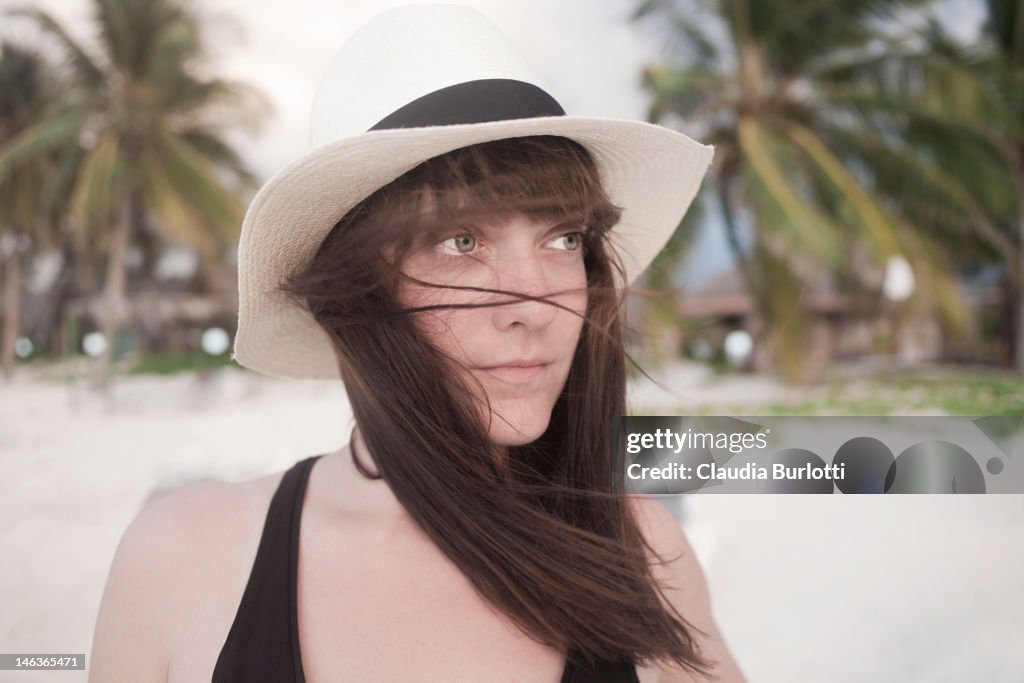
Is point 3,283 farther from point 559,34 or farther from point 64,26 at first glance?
→ point 559,34

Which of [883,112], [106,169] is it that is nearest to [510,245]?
[883,112]

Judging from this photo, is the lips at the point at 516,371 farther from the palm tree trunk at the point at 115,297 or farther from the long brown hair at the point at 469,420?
the palm tree trunk at the point at 115,297

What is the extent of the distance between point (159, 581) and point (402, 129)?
2.05 feet

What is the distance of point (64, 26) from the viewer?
9141 millimetres

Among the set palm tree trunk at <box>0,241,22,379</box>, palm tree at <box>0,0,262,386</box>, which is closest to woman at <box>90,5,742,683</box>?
palm tree at <box>0,0,262,386</box>

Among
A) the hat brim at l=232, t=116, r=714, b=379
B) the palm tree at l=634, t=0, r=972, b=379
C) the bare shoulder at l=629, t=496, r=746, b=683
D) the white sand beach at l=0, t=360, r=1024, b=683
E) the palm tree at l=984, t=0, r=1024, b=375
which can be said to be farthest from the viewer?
the palm tree at l=984, t=0, r=1024, b=375

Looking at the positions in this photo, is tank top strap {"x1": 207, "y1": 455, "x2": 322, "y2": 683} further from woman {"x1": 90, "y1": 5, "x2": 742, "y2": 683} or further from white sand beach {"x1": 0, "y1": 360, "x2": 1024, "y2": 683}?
white sand beach {"x1": 0, "y1": 360, "x2": 1024, "y2": 683}

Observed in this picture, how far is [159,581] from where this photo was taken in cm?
82

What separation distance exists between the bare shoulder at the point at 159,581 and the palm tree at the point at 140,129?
8114 millimetres

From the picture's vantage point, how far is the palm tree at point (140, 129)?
27.7 ft

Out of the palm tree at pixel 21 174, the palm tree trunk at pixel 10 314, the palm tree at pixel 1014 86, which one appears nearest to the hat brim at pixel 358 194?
the palm tree at pixel 1014 86

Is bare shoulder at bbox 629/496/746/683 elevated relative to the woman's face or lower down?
lower down

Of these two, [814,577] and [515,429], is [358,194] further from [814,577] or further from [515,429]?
[814,577]

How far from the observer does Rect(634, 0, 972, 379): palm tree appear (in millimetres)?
6469
